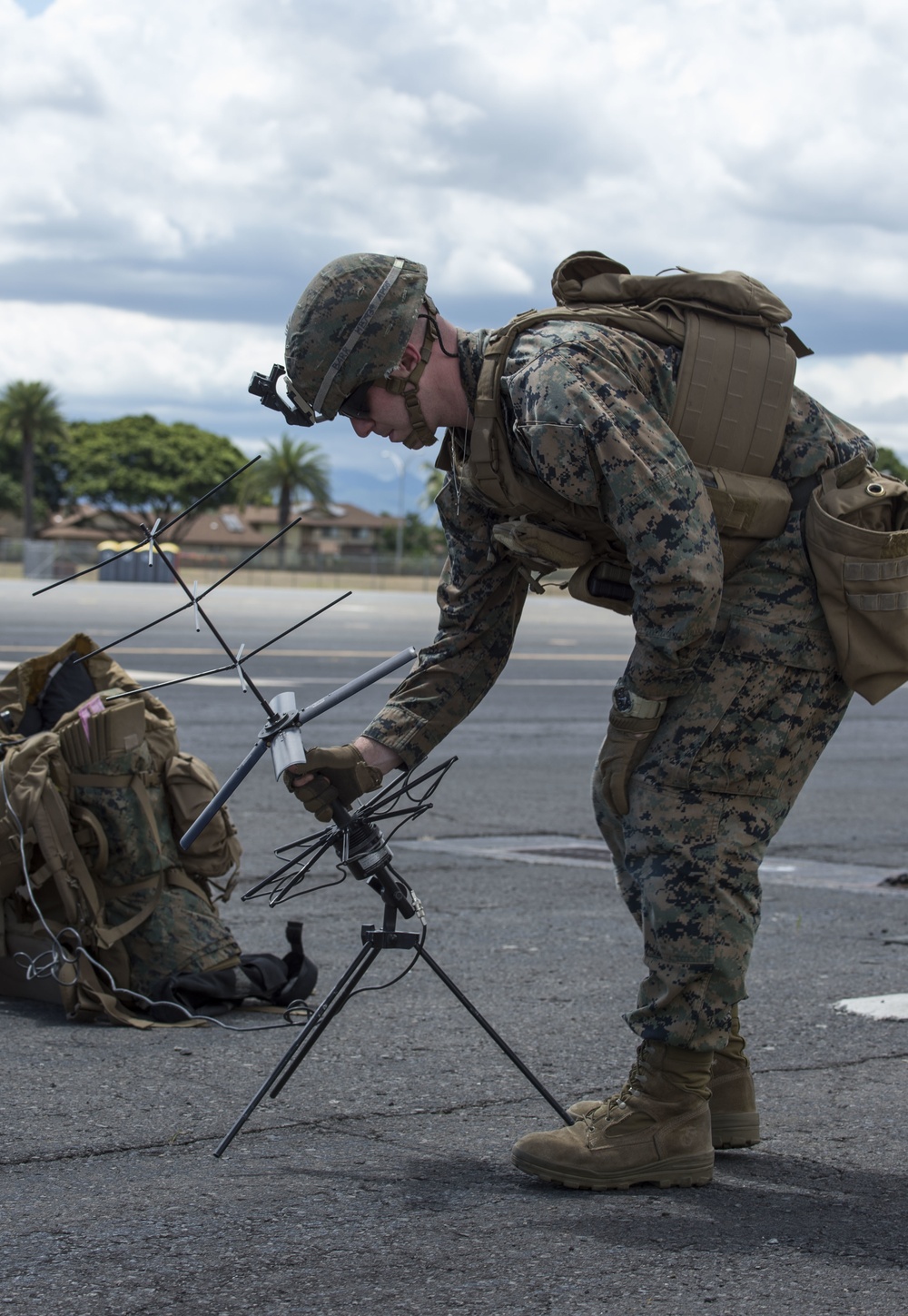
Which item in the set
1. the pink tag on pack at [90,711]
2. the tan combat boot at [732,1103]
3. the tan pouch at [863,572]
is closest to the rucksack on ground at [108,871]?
the pink tag on pack at [90,711]

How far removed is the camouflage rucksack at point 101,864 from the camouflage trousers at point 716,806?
5.79ft

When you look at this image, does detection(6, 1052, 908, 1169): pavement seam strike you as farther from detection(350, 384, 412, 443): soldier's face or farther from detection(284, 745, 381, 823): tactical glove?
detection(350, 384, 412, 443): soldier's face

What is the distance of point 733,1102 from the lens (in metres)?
3.43

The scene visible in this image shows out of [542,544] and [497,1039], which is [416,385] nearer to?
A: [542,544]

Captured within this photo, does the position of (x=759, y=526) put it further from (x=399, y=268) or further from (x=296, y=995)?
(x=296, y=995)

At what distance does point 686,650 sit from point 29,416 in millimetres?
96314

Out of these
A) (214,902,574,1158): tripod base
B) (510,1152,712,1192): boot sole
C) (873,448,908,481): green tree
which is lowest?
(510,1152,712,1192): boot sole

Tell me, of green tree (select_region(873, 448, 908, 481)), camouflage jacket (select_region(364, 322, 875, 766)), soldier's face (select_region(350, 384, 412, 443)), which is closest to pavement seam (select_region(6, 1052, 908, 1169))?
camouflage jacket (select_region(364, 322, 875, 766))

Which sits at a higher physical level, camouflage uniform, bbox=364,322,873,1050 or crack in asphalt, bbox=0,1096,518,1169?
camouflage uniform, bbox=364,322,873,1050

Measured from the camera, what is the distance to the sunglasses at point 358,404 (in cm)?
313

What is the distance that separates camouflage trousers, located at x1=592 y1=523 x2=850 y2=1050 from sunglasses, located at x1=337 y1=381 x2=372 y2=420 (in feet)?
2.63

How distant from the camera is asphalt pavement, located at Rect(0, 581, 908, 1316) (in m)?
2.64

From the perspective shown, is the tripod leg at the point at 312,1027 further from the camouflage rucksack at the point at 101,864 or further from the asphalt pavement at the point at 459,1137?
the camouflage rucksack at the point at 101,864

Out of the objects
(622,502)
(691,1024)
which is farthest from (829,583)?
(691,1024)
